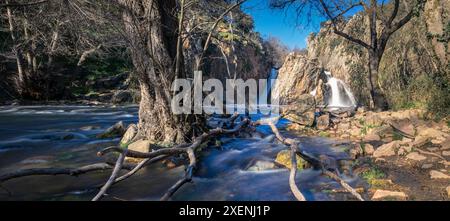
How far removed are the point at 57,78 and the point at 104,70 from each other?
417 cm

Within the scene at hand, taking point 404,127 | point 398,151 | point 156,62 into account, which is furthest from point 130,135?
point 404,127

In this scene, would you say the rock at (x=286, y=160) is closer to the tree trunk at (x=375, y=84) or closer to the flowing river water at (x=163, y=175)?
the flowing river water at (x=163, y=175)

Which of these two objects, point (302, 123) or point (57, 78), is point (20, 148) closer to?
point (302, 123)

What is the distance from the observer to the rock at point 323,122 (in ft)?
28.7

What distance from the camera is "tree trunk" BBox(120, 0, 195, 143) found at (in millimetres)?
5883

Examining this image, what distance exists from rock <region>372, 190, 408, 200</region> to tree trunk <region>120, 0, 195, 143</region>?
3698 millimetres

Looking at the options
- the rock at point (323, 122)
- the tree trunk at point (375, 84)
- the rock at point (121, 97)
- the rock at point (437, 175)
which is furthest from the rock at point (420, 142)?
the rock at point (121, 97)

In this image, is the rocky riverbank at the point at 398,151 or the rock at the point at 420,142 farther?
the rock at the point at 420,142

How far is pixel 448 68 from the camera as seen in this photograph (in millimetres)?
7523

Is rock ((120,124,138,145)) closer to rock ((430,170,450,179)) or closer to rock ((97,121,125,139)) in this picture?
rock ((97,121,125,139))

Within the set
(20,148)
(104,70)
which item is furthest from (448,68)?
(104,70)

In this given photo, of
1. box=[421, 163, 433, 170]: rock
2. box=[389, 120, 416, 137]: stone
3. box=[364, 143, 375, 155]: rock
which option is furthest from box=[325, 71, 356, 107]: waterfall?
box=[421, 163, 433, 170]: rock

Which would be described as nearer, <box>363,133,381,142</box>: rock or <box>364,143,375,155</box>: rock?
<box>364,143,375,155</box>: rock

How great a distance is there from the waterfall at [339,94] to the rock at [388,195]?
71.0 ft
